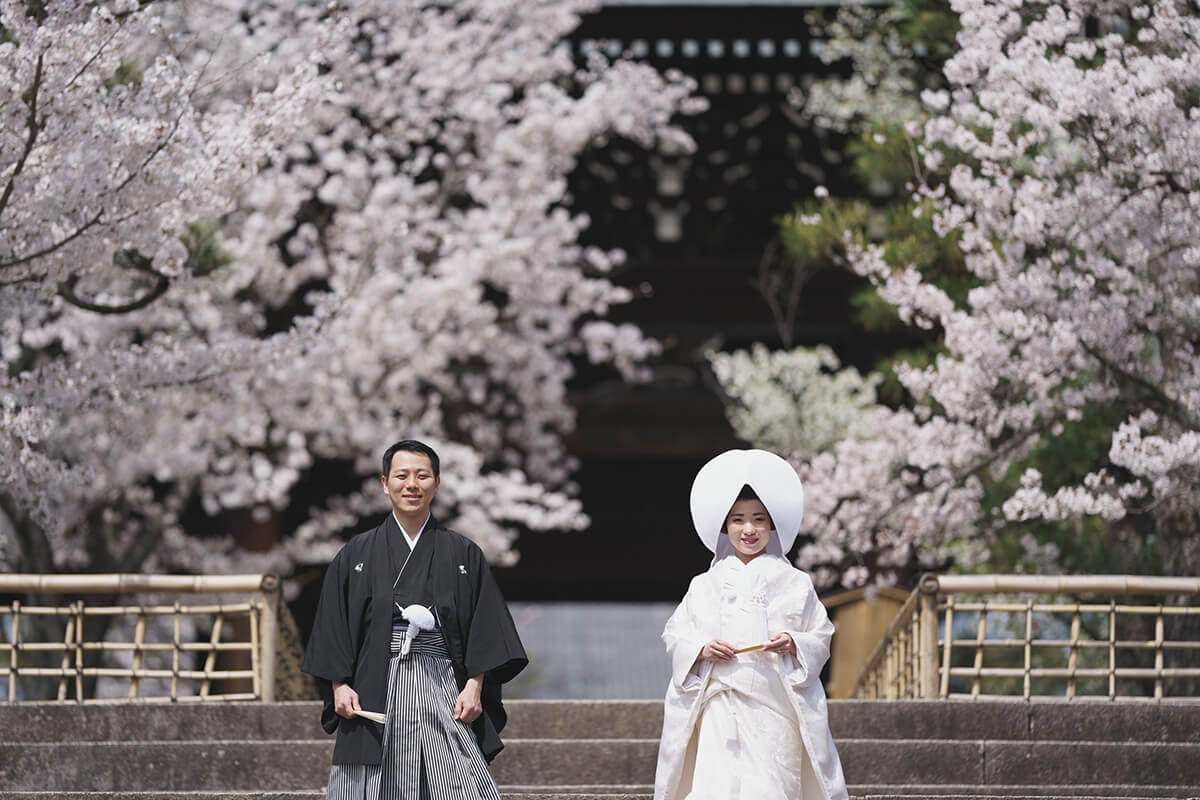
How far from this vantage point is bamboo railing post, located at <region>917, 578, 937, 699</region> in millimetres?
8281

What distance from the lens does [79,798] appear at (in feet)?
21.6

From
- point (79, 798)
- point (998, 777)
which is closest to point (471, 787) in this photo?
point (79, 798)

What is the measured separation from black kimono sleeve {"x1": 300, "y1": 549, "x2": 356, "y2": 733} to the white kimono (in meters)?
1.11

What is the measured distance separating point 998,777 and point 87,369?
534cm

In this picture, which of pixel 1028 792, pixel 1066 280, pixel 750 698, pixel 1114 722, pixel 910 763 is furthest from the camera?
pixel 1066 280

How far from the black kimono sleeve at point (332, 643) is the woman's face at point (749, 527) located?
1.33m

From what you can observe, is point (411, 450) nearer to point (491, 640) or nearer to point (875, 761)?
point (491, 640)

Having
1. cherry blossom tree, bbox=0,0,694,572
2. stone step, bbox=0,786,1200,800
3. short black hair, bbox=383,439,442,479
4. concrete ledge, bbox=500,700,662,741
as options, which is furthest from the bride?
cherry blossom tree, bbox=0,0,694,572

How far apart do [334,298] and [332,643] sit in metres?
4.81

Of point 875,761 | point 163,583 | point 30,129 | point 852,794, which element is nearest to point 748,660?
point 852,794

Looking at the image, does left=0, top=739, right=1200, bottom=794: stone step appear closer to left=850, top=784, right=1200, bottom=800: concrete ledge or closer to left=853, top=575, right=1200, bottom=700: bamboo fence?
left=850, top=784, right=1200, bottom=800: concrete ledge

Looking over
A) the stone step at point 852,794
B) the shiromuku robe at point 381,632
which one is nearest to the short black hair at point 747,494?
the shiromuku robe at point 381,632

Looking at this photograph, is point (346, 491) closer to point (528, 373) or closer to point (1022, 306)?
point (528, 373)

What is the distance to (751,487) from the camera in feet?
17.6
